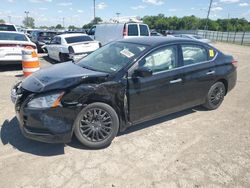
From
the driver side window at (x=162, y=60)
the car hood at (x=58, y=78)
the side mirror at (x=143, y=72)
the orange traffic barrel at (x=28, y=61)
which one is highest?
the driver side window at (x=162, y=60)

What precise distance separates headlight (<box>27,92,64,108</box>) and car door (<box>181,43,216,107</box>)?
2.35m

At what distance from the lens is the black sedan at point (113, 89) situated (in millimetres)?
3172

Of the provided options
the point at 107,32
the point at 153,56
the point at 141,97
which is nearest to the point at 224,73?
the point at 153,56

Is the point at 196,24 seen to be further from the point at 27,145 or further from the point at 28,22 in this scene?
the point at 27,145

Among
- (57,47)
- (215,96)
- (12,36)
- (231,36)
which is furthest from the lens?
(231,36)

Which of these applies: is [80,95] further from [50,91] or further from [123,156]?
[123,156]

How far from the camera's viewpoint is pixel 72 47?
9336 millimetres

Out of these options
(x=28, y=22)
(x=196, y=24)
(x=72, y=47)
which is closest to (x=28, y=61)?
(x=72, y=47)

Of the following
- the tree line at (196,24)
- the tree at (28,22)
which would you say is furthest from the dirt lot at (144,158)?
the tree at (28,22)

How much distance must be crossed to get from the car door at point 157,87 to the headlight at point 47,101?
43.3 inches

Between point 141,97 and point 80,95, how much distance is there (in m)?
1.04

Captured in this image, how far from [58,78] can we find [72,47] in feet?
20.5

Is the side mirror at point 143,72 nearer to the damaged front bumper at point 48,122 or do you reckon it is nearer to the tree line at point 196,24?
the damaged front bumper at point 48,122

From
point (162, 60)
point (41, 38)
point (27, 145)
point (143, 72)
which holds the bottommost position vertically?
point (27, 145)
